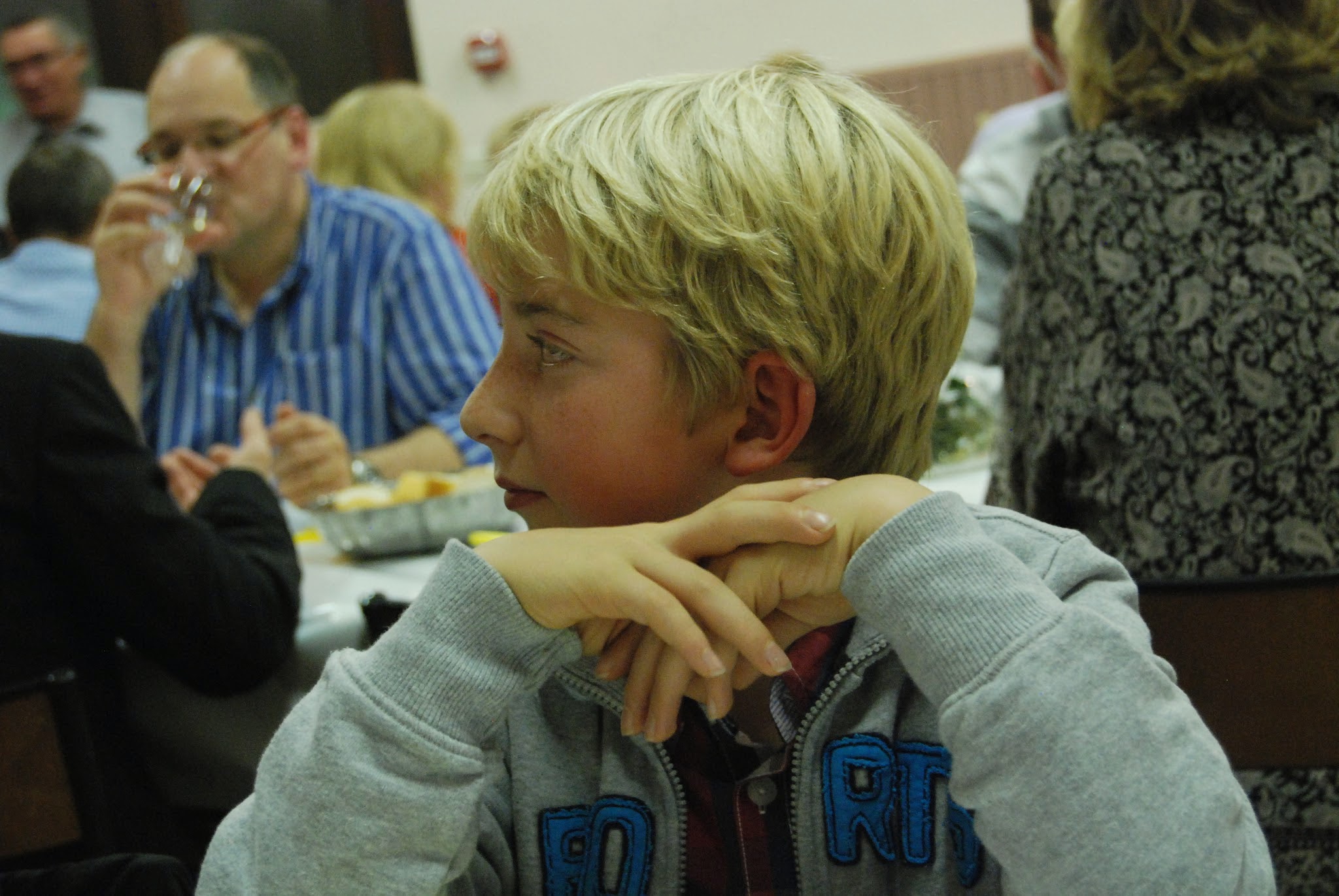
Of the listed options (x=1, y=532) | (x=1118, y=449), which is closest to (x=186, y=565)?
(x=1, y=532)

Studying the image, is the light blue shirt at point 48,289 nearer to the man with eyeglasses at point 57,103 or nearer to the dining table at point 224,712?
the man with eyeglasses at point 57,103

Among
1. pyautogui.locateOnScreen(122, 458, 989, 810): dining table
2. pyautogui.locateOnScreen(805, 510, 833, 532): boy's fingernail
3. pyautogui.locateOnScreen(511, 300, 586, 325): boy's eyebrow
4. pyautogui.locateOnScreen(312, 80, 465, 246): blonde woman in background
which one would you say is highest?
pyautogui.locateOnScreen(511, 300, 586, 325): boy's eyebrow

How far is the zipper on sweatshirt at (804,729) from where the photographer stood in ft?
3.18

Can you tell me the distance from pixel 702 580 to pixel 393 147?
11.3ft

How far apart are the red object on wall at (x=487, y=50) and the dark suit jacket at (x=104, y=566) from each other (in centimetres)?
612

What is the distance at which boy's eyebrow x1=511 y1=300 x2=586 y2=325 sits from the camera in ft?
3.19

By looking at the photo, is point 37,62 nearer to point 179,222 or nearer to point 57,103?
point 57,103

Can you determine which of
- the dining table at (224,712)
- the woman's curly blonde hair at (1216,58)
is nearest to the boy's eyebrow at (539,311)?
the dining table at (224,712)

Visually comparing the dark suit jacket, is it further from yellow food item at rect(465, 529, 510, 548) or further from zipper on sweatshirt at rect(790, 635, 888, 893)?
zipper on sweatshirt at rect(790, 635, 888, 893)

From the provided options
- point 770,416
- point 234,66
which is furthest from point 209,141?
point 770,416

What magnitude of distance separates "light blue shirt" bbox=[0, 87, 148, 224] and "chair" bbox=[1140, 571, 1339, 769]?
5.40 meters

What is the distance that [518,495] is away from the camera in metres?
1.04

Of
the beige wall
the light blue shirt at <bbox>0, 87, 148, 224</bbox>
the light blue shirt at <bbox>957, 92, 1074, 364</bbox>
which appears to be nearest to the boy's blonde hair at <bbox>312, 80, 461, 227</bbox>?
the light blue shirt at <bbox>957, 92, 1074, 364</bbox>

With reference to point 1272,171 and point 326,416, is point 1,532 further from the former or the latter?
point 1272,171
